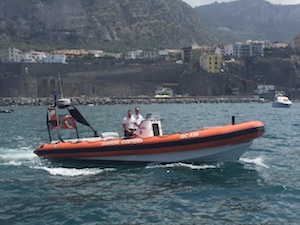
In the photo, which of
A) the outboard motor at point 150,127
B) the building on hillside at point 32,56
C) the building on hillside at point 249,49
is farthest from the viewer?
the building on hillside at point 249,49

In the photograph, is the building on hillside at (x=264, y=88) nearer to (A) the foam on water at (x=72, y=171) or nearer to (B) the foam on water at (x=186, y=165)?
(B) the foam on water at (x=186, y=165)

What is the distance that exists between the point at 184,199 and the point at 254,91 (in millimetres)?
96298

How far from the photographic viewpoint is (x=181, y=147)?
43.7 ft

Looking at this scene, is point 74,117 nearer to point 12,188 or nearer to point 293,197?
point 12,188

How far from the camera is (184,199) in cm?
1030

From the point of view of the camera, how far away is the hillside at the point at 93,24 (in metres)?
142

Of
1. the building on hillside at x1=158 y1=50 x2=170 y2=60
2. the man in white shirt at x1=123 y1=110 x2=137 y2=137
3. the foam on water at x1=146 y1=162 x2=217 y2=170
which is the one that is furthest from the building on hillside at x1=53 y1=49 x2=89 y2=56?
the foam on water at x1=146 y1=162 x2=217 y2=170

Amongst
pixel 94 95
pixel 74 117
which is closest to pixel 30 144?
pixel 74 117

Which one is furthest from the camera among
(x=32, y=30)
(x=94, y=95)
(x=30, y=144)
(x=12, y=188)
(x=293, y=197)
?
(x=32, y=30)

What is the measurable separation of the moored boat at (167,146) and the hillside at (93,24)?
12762 cm

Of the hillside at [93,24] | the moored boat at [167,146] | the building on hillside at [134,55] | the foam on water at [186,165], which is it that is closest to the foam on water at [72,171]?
the moored boat at [167,146]

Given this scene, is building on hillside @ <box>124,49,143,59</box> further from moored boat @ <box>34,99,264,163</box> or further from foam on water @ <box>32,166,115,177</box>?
foam on water @ <box>32,166,115,177</box>

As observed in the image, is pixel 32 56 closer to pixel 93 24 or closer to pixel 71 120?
pixel 93 24

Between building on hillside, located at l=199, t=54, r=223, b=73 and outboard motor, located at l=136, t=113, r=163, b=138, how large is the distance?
94172mm
